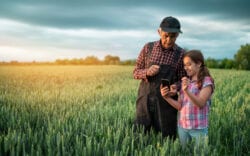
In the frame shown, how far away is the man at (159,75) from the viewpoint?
4738 mm

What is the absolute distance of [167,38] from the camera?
186 inches

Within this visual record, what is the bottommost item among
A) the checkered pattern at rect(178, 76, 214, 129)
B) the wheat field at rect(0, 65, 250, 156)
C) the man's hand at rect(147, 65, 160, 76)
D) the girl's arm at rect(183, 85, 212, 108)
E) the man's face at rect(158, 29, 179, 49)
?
the wheat field at rect(0, 65, 250, 156)

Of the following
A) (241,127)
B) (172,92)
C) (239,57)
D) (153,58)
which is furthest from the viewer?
(239,57)

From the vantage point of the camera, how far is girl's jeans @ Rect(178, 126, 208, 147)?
410cm

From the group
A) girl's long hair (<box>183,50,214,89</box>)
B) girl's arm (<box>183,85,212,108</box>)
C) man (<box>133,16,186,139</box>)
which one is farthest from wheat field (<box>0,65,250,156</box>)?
girl's long hair (<box>183,50,214,89</box>)

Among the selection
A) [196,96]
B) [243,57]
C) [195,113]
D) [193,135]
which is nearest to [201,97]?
[196,96]

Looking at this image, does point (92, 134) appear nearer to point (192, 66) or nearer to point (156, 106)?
point (156, 106)

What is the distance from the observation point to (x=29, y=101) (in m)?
7.75

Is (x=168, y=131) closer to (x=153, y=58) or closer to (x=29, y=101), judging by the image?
(x=153, y=58)

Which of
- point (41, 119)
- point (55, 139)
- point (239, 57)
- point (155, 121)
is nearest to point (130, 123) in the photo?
point (155, 121)

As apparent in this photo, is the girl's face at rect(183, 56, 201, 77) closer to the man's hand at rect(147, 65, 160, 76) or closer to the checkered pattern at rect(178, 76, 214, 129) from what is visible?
the checkered pattern at rect(178, 76, 214, 129)

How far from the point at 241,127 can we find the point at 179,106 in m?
1.74

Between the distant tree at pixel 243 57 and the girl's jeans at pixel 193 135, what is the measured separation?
164 ft

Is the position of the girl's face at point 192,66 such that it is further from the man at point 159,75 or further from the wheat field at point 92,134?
the wheat field at point 92,134
